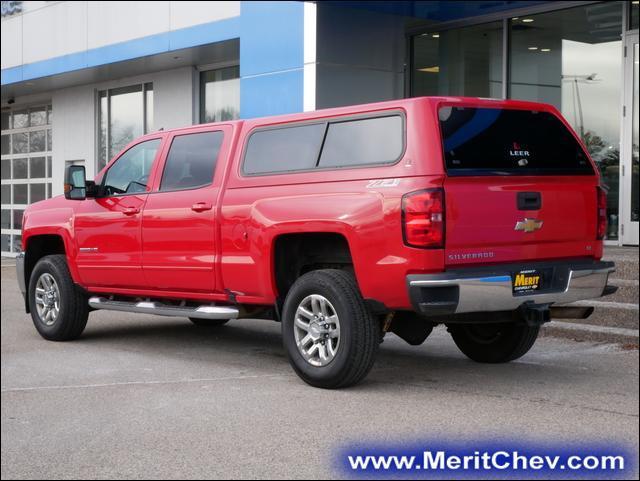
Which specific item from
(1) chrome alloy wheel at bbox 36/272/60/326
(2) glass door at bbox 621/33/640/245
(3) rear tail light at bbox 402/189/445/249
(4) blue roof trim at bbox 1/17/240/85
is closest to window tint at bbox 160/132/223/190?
(1) chrome alloy wheel at bbox 36/272/60/326

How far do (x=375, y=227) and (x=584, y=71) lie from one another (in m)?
8.77

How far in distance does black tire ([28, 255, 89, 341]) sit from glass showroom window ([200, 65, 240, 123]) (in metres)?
9.36

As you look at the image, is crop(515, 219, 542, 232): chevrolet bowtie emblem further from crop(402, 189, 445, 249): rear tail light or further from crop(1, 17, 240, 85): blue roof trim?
crop(1, 17, 240, 85): blue roof trim

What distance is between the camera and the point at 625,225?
13.6m

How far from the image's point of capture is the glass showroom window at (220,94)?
18.6 meters

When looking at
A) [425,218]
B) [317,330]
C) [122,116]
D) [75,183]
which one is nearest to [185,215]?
[75,183]

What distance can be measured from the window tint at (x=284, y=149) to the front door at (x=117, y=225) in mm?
1424

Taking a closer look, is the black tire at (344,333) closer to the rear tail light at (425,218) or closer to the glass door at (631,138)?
the rear tail light at (425,218)

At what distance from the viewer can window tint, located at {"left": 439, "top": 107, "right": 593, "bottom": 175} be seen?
660 cm

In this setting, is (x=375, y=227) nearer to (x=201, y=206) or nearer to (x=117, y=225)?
(x=201, y=206)

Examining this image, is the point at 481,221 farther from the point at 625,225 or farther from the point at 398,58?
the point at 398,58

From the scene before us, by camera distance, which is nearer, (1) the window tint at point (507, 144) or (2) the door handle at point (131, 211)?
(1) the window tint at point (507, 144)

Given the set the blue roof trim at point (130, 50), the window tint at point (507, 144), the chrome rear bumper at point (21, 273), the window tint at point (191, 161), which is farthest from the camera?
the blue roof trim at point (130, 50)

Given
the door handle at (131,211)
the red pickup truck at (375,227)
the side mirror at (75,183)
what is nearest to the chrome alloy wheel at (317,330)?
the red pickup truck at (375,227)
